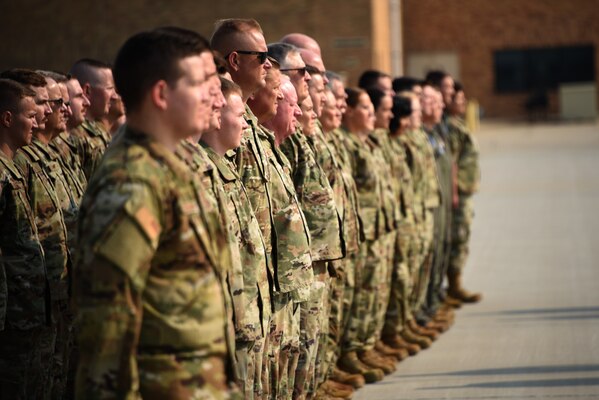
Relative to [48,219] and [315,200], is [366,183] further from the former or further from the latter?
[48,219]

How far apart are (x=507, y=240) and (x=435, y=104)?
15.2ft

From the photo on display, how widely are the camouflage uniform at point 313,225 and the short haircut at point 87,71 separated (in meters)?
2.01

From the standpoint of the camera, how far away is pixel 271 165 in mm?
5738

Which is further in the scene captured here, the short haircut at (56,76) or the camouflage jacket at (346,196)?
the camouflage jacket at (346,196)

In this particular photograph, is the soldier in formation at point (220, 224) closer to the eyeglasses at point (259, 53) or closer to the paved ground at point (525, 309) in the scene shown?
the eyeglasses at point (259, 53)

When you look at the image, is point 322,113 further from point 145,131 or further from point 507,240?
point 507,240

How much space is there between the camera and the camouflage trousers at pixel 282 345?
558cm

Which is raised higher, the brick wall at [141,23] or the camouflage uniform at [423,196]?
the brick wall at [141,23]

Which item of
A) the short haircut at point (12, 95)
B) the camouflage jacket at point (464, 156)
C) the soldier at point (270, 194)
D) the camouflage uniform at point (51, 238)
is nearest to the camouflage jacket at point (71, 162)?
the camouflage uniform at point (51, 238)

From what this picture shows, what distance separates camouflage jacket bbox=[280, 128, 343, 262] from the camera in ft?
21.4

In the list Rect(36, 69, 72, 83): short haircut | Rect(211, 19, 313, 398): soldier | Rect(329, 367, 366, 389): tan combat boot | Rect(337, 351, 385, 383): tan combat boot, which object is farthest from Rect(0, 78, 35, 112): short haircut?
Rect(337, 351, 385, 383): tan combat boot

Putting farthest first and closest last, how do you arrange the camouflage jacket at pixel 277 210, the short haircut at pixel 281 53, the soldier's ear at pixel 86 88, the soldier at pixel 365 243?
the soldier at pixel 365 243
the soldier's ear at pixel 86 88
the short haircut at pixel 281 53
the camouflage jacket at pixel 277 210

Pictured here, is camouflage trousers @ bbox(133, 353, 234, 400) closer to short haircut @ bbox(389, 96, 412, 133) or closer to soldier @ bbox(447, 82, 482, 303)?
short haircut @ bbox(389, 96, 412, 133)

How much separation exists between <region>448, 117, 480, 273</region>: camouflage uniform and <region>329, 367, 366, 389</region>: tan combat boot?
384cm
